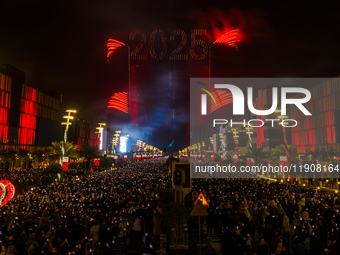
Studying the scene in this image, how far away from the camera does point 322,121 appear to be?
76562mm

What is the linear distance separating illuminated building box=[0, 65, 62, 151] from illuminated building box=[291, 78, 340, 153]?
73.1 metres

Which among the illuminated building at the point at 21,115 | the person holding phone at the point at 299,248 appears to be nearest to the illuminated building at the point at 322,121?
the person holding phone at the point at 299,248

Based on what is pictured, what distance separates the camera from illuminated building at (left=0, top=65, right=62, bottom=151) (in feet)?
243

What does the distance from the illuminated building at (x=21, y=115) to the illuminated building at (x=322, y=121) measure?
240 ft

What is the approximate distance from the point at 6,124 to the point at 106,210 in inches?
2755

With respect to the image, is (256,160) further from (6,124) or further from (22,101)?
(22,101)

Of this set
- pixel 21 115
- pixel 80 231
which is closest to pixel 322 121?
pixel 80 231

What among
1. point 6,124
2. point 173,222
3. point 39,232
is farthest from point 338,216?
point 6,124

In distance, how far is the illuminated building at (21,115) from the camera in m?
74.2

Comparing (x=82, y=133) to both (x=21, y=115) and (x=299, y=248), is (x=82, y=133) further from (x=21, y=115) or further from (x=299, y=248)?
(x=299, y=248)

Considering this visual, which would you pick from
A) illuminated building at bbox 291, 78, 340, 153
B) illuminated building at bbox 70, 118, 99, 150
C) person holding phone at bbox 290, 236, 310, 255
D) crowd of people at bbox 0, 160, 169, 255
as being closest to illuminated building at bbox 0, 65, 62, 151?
illuminated building at bbox 70, 118, 99, 150

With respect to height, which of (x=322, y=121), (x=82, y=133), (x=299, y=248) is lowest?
(x=299, y=248)

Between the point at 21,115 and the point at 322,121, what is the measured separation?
7931cm

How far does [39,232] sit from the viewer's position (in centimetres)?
1084
